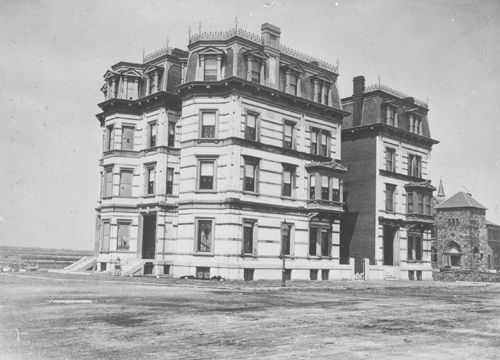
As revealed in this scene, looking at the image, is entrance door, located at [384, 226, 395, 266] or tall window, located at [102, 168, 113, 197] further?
entrance door, located at [384, 226, 395, 266]

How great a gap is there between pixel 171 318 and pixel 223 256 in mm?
20585

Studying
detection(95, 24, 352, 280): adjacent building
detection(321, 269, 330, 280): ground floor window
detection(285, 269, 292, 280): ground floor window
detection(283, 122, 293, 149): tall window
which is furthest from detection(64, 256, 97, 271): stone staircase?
detection(321, 269, 330, 280): ground floor window

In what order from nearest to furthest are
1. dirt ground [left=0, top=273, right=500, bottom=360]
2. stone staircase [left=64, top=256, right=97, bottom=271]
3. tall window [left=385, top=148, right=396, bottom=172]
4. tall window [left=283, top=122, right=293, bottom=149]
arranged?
dirt ground [left=0, top=273, right=500, bottom=360] → tall window [left=283, top=122, right=293, bottom=149] → stone staircase [left=64, top=256, right=97, bottom=271] → tall window [left=385, top=148, right=396, bottom=172]

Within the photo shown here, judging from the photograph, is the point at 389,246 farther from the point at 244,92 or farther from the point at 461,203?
the point at 461,203

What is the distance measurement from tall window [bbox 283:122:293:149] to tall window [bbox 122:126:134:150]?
1137 cm

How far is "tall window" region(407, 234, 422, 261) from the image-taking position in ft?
158

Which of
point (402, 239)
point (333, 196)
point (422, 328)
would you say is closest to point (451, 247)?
point (402, 239)

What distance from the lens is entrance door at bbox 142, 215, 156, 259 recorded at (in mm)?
41219

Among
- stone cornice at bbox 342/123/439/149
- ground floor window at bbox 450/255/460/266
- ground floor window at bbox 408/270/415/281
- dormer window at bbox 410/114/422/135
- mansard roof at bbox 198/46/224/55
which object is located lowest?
ground floor window at bbox 408/270/415/281

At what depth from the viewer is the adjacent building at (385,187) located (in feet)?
148

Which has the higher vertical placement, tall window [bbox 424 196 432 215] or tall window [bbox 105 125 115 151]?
tall window [bbox 105 125 115 151]

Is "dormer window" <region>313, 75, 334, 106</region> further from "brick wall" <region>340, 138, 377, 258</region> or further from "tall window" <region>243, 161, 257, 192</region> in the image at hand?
"tall window" <region>243, 161, 257, 192</region>

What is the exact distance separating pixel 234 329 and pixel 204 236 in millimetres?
23266

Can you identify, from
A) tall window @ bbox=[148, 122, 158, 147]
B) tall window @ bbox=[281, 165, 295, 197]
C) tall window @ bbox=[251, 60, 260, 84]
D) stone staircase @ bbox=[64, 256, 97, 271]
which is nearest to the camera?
tall window @ bbox=[251, 60, 260, 84]
